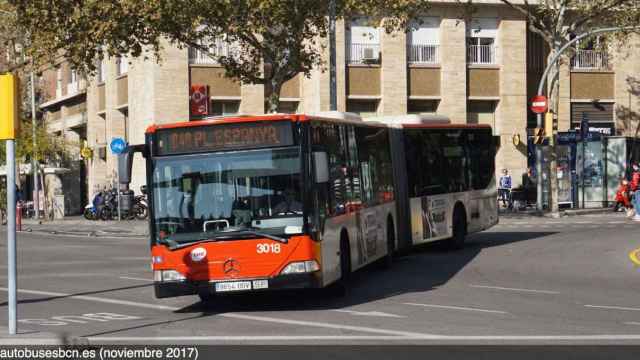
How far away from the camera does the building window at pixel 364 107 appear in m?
47.9

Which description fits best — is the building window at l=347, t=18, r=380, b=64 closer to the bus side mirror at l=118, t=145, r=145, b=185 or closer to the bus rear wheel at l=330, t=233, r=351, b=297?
the bus rear wheel at l=330, t=233, r=351, b=297

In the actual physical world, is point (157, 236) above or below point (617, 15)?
below

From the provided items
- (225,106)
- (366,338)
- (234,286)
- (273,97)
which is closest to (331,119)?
(234,286)

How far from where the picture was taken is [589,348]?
11.0 metres

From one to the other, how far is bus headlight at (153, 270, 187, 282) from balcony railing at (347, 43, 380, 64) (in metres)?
33.2

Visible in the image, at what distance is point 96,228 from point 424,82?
15.3 meters

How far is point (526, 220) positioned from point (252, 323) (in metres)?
26.3

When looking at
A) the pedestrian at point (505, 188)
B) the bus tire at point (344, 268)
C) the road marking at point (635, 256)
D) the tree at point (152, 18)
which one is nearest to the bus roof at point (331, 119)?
the bus tire at point (344, 268)

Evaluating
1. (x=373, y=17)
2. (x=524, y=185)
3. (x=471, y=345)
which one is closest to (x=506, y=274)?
(x=471, y=345)

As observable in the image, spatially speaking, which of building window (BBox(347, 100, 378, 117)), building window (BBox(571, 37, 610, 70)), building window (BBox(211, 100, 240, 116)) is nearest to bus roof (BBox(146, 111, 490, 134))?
building window (BBox(211, 100, 240, 116))

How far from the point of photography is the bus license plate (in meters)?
14.6

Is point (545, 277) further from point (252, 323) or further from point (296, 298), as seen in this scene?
point (252, 323)

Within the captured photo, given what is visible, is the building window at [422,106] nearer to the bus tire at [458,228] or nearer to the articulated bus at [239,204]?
the bus tire at [458,228]

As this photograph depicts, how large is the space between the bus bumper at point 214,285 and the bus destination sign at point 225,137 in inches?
64.6
